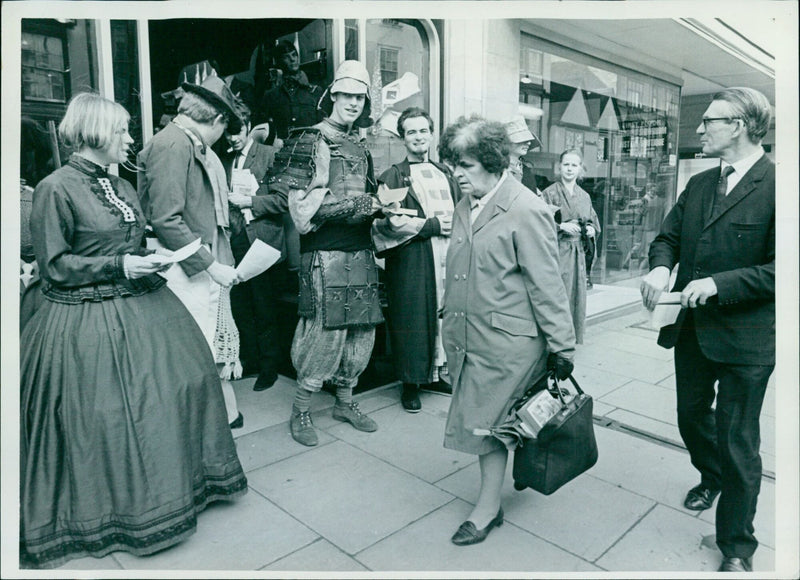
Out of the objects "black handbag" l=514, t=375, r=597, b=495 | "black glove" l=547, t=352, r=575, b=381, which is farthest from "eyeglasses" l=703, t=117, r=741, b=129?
"black handbag" l=514, t=375, r=597, b=495

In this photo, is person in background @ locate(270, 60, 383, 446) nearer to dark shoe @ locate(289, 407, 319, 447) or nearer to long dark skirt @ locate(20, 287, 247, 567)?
dark shoe @ locate(289, 407, 319, 447)

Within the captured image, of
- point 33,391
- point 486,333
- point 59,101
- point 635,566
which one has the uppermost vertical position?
point 59,101

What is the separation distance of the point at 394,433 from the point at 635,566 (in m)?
1.66

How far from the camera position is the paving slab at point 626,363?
5.21 m

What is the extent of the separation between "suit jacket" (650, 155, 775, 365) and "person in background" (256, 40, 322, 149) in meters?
3.08

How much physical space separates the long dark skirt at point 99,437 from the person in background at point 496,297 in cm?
118

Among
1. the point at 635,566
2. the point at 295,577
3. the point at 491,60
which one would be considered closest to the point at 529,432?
the point at 635,566

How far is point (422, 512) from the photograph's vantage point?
2906 mm

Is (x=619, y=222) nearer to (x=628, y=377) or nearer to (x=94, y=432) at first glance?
(x=628, y=377)

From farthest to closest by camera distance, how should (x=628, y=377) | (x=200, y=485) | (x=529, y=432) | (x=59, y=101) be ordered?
(x=628, y=377)
(x=59, y=101)
(x=200, y=485)
(x=529, y=432)

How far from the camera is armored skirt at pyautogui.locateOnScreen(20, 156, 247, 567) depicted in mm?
2371

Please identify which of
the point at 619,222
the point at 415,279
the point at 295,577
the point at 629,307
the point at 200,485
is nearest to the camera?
the point at 295,577

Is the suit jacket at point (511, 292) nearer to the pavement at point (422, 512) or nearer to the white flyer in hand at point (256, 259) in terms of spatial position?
the pavement at point (422, 512)

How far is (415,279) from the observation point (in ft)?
13.4
